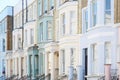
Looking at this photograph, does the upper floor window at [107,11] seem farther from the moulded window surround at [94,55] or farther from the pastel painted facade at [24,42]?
the pastel painted facade at [24,42]

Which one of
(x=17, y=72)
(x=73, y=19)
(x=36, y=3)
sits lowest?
(x=17, y=72)

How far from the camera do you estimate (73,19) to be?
34281 millimetres

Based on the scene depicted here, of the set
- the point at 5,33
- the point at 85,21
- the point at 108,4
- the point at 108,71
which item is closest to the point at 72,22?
the point at 85,21

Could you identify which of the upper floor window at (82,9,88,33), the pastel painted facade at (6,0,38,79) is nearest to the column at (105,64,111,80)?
the upper floor window at (82,9,88,33)

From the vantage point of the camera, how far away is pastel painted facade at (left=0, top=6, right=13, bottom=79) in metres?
60.4

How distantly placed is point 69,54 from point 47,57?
655 centimetres

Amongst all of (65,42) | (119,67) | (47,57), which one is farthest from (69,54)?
(119,67)

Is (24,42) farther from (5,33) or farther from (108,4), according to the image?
(108,4)

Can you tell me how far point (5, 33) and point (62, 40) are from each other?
2778cm

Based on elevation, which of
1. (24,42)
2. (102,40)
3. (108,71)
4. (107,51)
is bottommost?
(108,71)

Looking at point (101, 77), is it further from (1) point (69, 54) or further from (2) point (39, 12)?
(2) point (39, 12)

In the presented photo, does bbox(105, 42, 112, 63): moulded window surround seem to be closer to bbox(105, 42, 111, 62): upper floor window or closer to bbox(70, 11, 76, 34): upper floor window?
bbox(105, 42, 111, 62): upper floor window

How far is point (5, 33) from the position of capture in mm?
61656

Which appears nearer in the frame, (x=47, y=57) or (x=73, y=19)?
(x=73, y=19)
